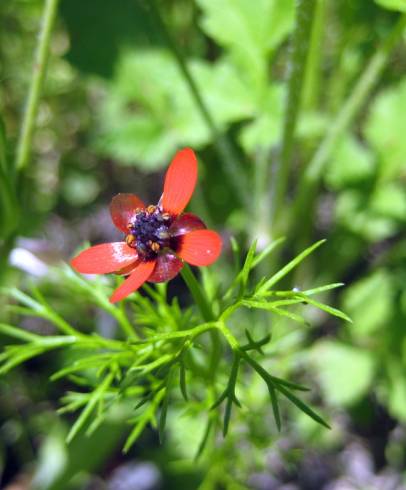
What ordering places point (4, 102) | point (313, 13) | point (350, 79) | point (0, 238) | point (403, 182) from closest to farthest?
point (313, 13)
point (0, 238)
point (350, 79)
point (403, 182)
point (4, 102)

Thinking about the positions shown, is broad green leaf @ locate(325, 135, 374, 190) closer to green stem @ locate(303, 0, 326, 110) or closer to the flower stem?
green stem @ locate(303, 0, 326, 110)

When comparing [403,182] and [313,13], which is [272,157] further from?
[313,13]

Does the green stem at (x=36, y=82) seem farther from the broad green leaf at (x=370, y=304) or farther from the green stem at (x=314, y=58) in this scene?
the broad green leaf at (x=370, y=304)

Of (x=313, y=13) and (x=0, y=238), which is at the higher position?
(x=313, y=13)

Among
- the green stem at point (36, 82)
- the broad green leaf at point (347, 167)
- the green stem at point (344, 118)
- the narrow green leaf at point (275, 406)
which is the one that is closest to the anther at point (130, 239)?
the narrow green leaf at point (275, 406)

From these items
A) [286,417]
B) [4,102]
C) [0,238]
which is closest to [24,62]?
[4,102]

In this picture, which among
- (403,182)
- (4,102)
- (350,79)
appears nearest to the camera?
(350,79)
